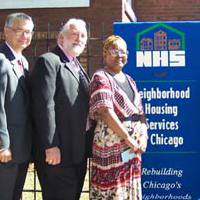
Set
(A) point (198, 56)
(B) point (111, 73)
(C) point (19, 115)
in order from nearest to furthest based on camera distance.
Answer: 1. (C) point (19, 115)
2. (B) point (111, 73)
3. (A) point (198, 56)

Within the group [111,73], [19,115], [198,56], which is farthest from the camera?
[198,56]

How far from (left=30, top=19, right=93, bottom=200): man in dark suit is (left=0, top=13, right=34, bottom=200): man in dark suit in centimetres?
10

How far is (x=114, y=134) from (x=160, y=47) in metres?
1.22

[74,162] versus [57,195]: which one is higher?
[74,162]

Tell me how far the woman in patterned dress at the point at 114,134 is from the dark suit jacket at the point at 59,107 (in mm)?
120

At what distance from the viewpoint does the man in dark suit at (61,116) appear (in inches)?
138

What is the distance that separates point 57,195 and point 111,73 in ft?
3.51

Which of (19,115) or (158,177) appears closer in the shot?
(19,115)

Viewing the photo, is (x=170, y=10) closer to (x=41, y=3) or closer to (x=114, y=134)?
(x=41, y=3)

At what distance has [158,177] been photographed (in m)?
4.58

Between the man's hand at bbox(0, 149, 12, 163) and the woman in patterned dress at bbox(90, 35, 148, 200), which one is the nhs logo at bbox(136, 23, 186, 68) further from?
the man's hand at bbox(0, 149, 12, 163)

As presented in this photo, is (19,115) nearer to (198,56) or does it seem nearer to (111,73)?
(111,73)

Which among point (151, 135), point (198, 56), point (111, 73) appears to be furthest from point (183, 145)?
point (111, 73)

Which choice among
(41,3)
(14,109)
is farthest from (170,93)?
(41,3)
